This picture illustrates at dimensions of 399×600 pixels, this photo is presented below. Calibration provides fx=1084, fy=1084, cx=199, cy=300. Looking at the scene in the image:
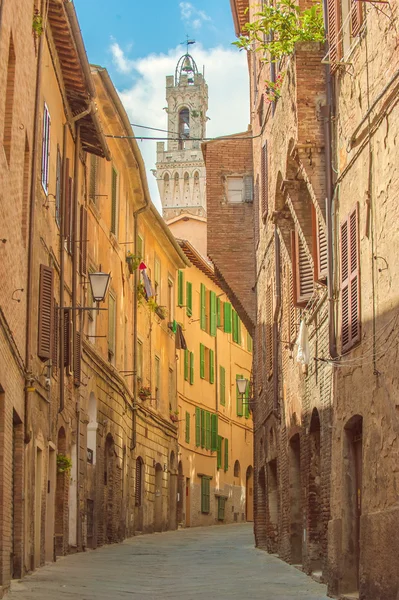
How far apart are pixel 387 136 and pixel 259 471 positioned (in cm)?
1452

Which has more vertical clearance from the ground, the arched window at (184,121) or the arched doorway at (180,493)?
the arched window at (184,121)

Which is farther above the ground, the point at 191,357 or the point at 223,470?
the point at 191,357

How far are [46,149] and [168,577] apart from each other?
6559 mm

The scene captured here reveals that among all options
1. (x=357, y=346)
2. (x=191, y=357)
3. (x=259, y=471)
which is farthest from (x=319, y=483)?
(x=191, y=357)

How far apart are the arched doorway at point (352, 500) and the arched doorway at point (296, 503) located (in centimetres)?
475

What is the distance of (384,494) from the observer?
9.78m

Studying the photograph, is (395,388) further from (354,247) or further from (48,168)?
(48,168)

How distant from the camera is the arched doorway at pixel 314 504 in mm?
14393

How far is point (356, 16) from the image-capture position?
11328 mm

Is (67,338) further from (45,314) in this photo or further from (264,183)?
(264,183)

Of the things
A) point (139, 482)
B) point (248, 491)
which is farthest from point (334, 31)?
point (248, 491)

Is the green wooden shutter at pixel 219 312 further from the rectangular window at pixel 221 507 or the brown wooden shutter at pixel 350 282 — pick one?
Result: the brown wooden shutter at pixel 350 282

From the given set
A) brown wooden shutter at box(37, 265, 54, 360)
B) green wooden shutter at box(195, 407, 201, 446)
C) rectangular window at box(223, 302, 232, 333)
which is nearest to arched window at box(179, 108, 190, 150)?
rectangular window at box(223, 302, 232, 333)

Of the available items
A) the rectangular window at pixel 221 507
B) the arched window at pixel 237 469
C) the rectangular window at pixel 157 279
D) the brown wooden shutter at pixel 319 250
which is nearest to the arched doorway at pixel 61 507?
the brown wooden shutter at pixel 319 250
